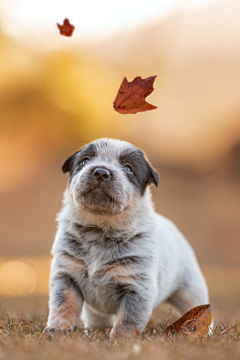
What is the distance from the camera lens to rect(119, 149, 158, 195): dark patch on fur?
4590mm

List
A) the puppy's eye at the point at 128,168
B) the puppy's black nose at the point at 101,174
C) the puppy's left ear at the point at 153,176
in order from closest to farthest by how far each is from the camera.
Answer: the puppy's black nose at the point at 101,174 → the puppy's eye at the point at 128,168 → the puppy's left ear at the point at 153,176

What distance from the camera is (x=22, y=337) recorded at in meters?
3.53

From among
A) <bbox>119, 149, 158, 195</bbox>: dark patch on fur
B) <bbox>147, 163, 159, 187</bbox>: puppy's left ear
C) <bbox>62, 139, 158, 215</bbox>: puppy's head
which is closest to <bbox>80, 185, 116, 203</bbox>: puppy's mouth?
<bbox>62, 139, 158, 215</bbox>: puppy's head

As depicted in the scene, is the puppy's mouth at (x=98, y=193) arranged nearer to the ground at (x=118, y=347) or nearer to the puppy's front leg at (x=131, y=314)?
the puppy's front leg at (x=131, y=314)

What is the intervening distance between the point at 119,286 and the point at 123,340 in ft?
2.59

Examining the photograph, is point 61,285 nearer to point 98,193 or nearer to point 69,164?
point 98,193

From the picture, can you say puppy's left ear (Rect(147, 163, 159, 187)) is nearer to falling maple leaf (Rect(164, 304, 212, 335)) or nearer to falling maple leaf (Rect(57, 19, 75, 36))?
falling maple leaf (Rect(164, 304, 212, 335))

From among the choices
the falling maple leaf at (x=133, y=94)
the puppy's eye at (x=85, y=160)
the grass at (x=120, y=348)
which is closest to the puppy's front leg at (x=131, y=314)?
the grass at (x=120, y=348)

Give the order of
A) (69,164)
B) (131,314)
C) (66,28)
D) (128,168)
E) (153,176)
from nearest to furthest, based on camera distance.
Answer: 1. (131,314)
2. (66,28)
3. (128,168)
4. (153,176)
5. (69,164)

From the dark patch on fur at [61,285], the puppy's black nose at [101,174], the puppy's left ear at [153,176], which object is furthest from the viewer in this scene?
the puppy's left ear at [153,176]

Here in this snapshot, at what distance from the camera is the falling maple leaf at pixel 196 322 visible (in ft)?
13.5

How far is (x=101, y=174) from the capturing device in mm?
4109

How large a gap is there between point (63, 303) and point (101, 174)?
127cm

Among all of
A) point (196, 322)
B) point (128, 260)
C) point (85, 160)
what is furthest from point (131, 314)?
point (85, 160)
